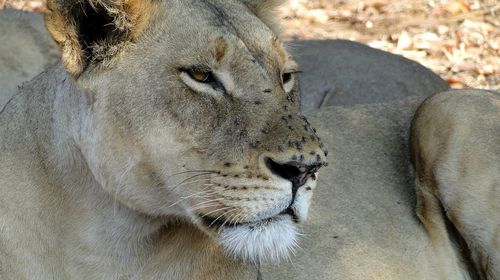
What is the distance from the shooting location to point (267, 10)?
12.3 ft

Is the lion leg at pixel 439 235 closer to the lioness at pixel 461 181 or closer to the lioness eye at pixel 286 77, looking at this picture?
the lioness at pixel 461 181

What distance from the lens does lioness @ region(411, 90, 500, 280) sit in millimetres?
4270

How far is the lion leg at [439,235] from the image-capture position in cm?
435

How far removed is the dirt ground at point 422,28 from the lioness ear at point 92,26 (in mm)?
4570

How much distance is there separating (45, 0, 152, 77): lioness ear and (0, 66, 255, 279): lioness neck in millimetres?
205

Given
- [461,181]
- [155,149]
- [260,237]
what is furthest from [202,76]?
[461,181]

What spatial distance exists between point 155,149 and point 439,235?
5.90 feet

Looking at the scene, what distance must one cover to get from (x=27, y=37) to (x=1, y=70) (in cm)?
40

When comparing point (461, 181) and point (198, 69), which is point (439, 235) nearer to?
Answer: point (461, 181)

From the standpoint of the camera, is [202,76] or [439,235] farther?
[439,235]

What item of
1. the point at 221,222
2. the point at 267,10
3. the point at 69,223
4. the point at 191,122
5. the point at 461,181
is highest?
the point at 191,122

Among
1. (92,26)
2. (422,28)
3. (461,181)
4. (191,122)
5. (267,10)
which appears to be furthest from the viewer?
(422,28)

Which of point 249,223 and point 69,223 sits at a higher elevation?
point 249,223

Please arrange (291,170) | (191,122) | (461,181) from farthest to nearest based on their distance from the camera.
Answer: (461,181)
(191,122)
(291,170)
